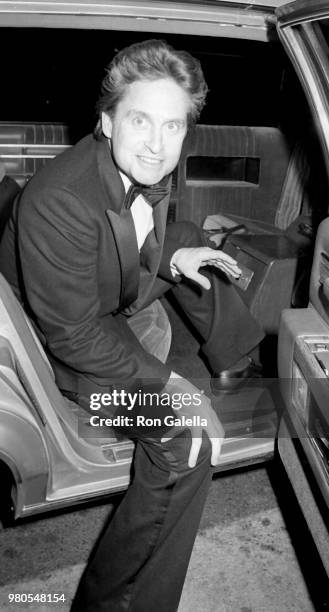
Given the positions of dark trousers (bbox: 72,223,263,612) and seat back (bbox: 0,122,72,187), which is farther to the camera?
seat back (bbox: 0,122,72,187)

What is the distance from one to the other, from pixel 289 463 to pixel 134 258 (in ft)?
2.52

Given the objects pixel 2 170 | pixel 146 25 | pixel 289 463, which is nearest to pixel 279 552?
pixel 289 463

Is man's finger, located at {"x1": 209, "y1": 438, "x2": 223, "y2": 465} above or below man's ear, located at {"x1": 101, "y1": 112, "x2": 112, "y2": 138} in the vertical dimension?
below

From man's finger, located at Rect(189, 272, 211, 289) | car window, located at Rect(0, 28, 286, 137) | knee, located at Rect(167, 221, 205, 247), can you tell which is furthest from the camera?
car window, located at Rect(0, 28, 286, 137)

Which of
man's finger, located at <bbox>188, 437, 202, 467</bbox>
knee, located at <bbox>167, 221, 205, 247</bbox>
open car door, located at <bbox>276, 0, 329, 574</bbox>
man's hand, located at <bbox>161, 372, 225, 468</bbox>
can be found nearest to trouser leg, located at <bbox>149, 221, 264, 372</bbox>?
knee, located at <bbox>167, 221, 205, 247</bbox>

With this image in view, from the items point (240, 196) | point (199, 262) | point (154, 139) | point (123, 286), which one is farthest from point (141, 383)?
point (240, 196)

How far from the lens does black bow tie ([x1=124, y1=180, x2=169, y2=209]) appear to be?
5.08ft

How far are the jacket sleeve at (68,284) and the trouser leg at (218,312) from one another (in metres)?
0.68

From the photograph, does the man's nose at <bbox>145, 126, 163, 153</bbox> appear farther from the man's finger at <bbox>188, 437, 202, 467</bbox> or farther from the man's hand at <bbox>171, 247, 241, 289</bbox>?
the man's finger at <bbox>188, 437, 202, 467</bbox>

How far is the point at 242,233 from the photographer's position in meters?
2.96

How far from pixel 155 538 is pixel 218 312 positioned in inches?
35.7

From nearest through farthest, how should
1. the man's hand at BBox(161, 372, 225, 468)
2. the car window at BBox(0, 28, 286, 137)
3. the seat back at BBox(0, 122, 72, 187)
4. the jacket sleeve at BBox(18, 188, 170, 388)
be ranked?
the jacket sleeve at BBox(18, 188, 170, 388) → the man's hand at BBox(161, 372, 225, 468) → the seat back at BBox(0, 122, 72, 187) → the car window at BBox(0, 28, 286, 137)

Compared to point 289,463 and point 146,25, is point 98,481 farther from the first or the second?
point 146,25

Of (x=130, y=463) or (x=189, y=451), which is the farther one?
(x=130, y=463)
